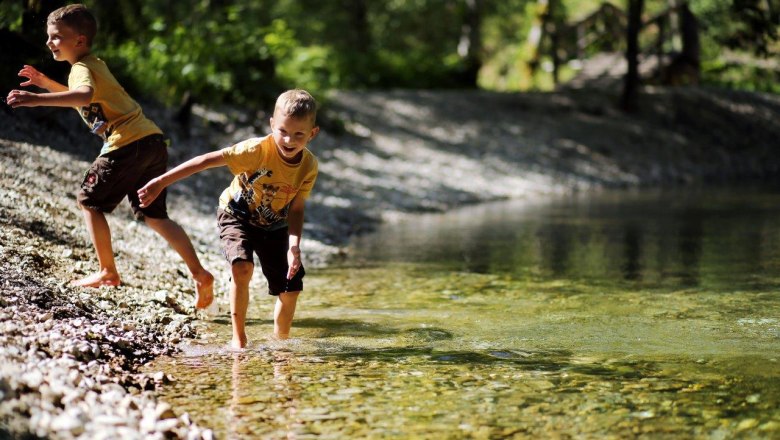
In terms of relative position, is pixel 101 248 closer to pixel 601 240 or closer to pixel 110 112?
pixel 110 112

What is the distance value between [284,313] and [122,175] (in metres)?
1.49

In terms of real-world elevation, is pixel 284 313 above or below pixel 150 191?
below

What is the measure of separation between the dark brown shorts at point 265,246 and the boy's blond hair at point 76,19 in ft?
5.00

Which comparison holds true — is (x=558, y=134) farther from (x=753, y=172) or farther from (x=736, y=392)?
(x=736, y=392)

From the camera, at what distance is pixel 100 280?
20.3 ft

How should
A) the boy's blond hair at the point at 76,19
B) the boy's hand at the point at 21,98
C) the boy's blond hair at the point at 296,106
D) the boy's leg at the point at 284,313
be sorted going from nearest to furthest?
1. the boy's blond hair at the point at 296,106
2. the boy's hand at the point at 21,98
3. the boy's leg at the point at 284,313
4. the boy's blond hair at the point at 76,19

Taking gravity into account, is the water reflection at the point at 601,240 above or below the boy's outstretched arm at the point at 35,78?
below

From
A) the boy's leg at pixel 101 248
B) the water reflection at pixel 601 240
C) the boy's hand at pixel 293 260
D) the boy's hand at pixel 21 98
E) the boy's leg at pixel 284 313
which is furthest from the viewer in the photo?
the water reflection at pixel 601 240

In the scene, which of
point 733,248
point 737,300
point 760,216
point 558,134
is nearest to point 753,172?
point 558,134

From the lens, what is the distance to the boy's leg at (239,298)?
17.9 ft

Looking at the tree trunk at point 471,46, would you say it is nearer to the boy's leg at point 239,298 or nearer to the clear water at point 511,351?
the clear water at point 511,351

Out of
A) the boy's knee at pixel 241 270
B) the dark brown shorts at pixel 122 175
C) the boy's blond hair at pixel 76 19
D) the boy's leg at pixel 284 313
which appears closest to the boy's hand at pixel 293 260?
the boy's knee at pixel 241 270

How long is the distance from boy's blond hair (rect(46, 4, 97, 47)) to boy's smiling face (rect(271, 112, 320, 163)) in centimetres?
159

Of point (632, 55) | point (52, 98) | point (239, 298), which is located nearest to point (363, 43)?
point (632, 55)
